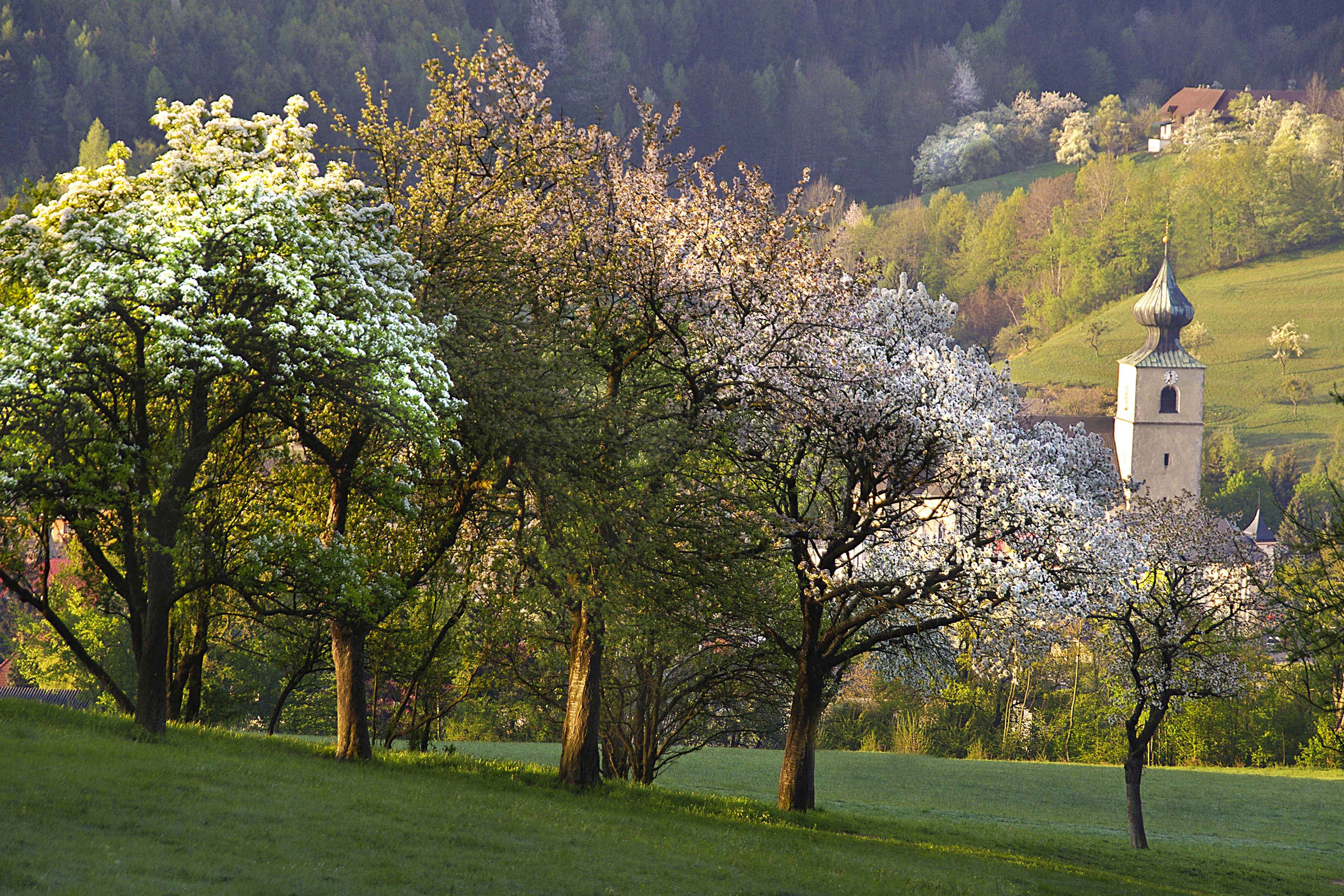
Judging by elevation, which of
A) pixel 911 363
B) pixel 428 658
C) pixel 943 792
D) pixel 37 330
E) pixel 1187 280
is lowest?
pixel 943 792

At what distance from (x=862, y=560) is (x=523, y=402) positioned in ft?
26.3

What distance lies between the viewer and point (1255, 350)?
513ft

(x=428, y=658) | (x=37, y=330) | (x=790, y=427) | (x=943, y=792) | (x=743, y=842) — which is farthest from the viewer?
(x=943, y=792)

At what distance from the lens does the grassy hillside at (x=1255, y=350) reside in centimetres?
14662

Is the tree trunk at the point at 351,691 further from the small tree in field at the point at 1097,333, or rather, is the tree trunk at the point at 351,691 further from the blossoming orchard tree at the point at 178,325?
the small tree in field at the point at 1097,333

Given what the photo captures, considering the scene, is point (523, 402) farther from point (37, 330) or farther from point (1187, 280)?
point (1187, 280)

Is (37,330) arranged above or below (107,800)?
above

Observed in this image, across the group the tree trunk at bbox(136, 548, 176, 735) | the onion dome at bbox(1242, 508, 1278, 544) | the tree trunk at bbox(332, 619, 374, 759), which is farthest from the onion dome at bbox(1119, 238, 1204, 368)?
the tree trunk at bbox(136, 548, 176, 735)

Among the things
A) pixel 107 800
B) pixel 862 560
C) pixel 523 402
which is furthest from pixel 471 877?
pixel 862 560

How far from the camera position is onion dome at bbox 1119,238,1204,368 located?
388 ft

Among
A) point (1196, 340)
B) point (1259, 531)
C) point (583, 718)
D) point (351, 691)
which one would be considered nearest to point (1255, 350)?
point (1196, 340)

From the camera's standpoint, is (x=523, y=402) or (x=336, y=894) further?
(x=523, y=402)

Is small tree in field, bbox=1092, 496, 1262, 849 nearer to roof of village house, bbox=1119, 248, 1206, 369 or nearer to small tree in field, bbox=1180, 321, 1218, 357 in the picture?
roof of village house, bbox=1119, 248, 1206, 369

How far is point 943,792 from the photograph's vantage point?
147ft
